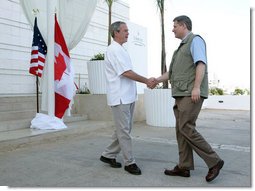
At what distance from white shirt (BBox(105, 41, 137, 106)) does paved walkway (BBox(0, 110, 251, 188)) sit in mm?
807

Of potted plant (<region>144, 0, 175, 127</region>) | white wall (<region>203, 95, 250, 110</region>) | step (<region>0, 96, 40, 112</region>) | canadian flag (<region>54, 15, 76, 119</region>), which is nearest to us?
canadian flag (<region>54, 15, 76, 119</region>)

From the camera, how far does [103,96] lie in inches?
291

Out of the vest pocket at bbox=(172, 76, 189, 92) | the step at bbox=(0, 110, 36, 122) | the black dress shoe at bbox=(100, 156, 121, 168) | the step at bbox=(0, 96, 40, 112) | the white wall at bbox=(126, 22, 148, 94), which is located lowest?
the black dress shoe at bbox=(100, 156, 121, 168)

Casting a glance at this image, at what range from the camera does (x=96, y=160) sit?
4020mm

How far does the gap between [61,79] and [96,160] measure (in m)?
2.35

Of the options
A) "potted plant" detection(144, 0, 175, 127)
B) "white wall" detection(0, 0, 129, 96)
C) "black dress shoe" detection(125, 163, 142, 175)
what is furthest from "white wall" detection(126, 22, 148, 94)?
"black dress shoe" detection(125, 163, 142, 175)

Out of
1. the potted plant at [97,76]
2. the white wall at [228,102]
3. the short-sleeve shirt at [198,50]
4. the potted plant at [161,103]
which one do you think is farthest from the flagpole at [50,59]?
the white wall at [228,102]

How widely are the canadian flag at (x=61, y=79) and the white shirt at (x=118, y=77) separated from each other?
2634 millimetres

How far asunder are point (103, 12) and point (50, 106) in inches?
234

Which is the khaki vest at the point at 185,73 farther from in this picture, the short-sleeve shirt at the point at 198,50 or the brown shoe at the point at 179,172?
the brown shoe at the point at 179,172

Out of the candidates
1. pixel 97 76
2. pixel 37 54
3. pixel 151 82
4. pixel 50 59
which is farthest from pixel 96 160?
pixel 97 76

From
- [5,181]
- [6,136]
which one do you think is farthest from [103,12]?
[5,181]

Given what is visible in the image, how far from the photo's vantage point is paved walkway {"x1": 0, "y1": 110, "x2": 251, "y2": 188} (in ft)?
10.3

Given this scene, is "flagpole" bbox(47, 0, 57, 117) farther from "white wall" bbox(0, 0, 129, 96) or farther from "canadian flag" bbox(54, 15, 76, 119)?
"white wall" bbox(0, 0, 129, 96)
